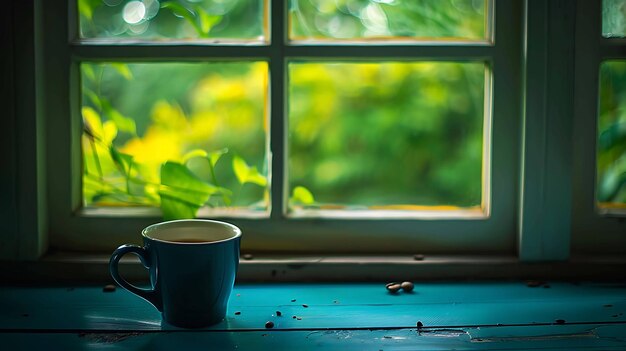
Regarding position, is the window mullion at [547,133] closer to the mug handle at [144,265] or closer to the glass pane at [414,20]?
the glass pane at [414,20]

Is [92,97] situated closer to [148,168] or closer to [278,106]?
[148,168]

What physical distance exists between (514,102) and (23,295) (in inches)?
30.5

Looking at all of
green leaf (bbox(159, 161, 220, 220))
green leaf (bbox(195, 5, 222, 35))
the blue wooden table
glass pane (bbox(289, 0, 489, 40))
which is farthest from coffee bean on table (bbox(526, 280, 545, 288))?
green leaf (bbox(195, 5, 222, 35))

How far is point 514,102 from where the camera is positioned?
1.04 meters

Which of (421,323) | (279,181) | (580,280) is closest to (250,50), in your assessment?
(279,181)

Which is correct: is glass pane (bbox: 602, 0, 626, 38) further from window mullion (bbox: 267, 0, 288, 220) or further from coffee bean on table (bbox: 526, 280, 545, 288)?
window mullion (bbox: 267, 0, 288, 220)

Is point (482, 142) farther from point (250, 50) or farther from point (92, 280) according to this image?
point (92, 280)

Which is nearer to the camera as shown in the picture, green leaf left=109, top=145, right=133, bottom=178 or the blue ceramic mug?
the blue ceramic mug

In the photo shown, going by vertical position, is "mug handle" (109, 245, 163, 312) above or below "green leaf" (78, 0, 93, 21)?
below

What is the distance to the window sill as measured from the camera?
1018mm

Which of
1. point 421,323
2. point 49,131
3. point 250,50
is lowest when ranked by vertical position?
point 421,323

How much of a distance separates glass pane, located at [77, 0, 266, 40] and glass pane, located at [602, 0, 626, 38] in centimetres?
53

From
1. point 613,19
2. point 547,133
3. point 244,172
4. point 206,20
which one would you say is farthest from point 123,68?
point 613,19

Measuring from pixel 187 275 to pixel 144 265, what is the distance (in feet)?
0.22
